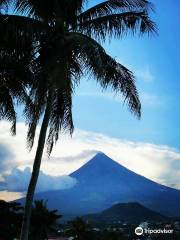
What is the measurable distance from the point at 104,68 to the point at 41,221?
39.1 meters

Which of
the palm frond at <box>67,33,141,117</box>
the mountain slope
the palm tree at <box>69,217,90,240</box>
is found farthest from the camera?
the mountain slope

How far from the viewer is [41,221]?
A: 53250mm

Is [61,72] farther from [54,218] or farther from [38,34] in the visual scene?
[54,218]

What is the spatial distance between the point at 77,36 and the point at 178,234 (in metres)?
71.4

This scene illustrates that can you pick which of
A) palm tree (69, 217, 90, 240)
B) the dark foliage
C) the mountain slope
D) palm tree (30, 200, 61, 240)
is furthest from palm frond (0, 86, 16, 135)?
the mountain slope

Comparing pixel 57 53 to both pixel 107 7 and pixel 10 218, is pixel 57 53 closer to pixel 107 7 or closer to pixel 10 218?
pixel 107 7

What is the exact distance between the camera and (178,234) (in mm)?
82438

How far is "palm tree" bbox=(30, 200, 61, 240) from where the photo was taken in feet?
172

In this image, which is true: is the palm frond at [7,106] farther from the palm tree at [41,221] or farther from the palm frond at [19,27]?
the palm tree at [41,221]

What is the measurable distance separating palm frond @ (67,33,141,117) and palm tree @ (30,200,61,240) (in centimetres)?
3684

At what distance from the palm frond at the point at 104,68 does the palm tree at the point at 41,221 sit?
36845 millimetres

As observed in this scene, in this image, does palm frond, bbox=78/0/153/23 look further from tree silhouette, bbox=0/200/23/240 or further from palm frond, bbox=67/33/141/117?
tree silhouette, bbox=0/200/23/240

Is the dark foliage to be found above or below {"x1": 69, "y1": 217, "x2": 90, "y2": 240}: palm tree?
above

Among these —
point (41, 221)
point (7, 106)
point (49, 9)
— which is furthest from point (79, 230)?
point (49, 9)
